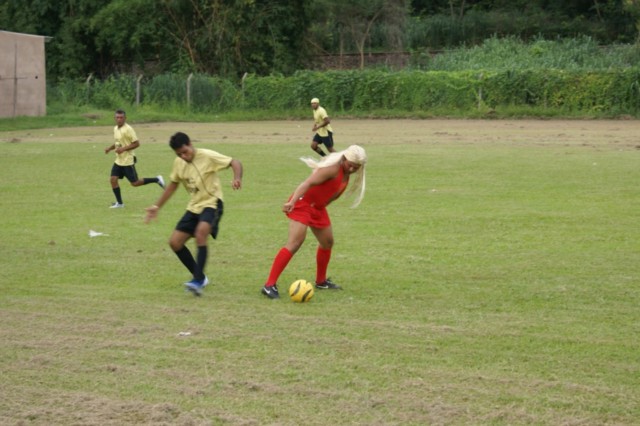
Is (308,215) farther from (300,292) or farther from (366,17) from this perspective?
(366,17)

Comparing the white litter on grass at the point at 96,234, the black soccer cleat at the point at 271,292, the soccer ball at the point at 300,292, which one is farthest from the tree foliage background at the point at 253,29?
the soccer ball at the point at 300,292

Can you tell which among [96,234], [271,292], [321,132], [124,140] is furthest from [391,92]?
[271,292]

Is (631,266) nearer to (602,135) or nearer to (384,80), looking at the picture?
(602,135)

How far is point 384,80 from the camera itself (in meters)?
45.2

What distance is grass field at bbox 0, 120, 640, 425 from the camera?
21.6ft

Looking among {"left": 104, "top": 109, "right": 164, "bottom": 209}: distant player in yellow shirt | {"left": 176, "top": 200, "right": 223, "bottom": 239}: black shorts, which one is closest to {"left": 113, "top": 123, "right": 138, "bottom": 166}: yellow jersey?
{"left": 104, "top": 109, "right": 164, "bottom": 209}: distant player in yellow shirt

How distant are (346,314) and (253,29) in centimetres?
4696

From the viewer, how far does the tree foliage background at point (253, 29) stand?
54.6 meters

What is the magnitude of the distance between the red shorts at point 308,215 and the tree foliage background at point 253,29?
44074 mm

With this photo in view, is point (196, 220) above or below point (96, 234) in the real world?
above

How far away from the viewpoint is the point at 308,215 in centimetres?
990

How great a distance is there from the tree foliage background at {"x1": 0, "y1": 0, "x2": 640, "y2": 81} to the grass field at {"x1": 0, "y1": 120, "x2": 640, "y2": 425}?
35.9 metres

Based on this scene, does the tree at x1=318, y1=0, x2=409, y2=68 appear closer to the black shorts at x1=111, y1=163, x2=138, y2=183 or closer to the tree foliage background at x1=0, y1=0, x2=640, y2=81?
the tree foliage background at x1=0, y1=0, x2=640, y2=81

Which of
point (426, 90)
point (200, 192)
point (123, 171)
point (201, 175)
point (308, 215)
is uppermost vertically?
point (426, 90)
